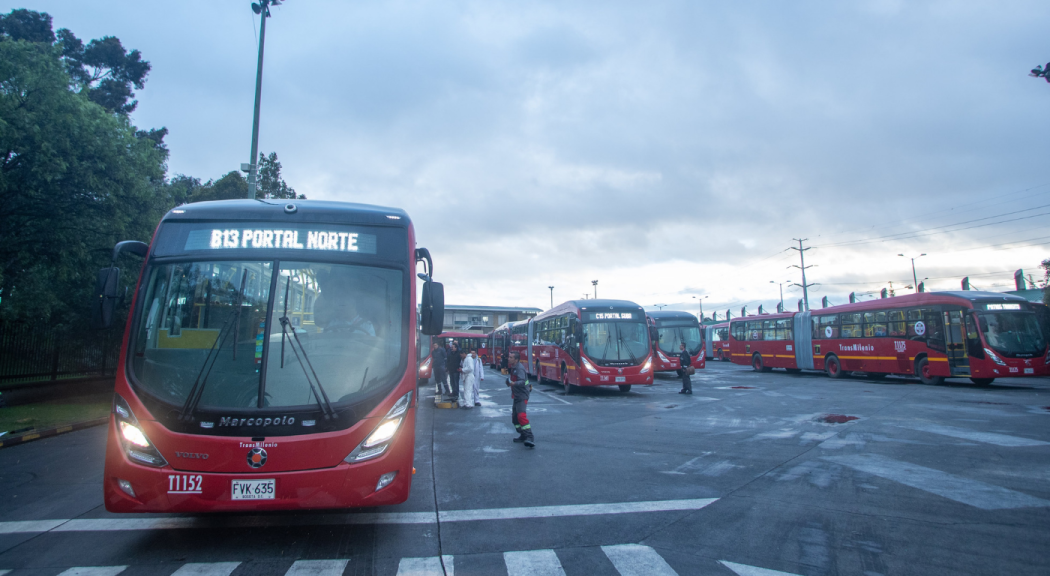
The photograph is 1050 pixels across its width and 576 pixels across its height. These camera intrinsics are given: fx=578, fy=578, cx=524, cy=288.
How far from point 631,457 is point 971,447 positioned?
17.7 feet

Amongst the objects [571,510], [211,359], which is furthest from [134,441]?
[571,510]

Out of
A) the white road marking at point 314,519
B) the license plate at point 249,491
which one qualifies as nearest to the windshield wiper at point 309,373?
the license plate at point 249,491

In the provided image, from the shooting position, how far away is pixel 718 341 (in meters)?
49.0

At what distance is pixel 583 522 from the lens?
570cm

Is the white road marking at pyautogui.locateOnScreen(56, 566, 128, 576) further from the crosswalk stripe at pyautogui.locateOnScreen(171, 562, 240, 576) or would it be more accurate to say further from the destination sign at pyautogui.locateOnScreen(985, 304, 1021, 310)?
the destination sign at pyautogui.locateOnScreen(985, 304, 1021, 310)

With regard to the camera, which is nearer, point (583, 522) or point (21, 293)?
point (583, 522)

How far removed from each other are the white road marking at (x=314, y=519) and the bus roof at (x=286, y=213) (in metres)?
3.00

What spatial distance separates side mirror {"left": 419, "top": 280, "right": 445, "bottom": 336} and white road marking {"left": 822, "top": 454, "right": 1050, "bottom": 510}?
19.5ft

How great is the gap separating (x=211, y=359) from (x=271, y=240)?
4.04ft

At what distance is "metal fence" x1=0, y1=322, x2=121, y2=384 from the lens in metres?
16.0

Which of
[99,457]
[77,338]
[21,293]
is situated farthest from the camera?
[77,338]

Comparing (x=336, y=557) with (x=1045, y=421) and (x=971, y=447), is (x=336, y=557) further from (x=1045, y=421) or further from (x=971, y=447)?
(x=1045, y=421)

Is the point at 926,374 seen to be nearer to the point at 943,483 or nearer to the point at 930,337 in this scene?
the point at 930,337

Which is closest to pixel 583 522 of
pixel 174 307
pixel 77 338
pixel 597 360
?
pixel 174 307
